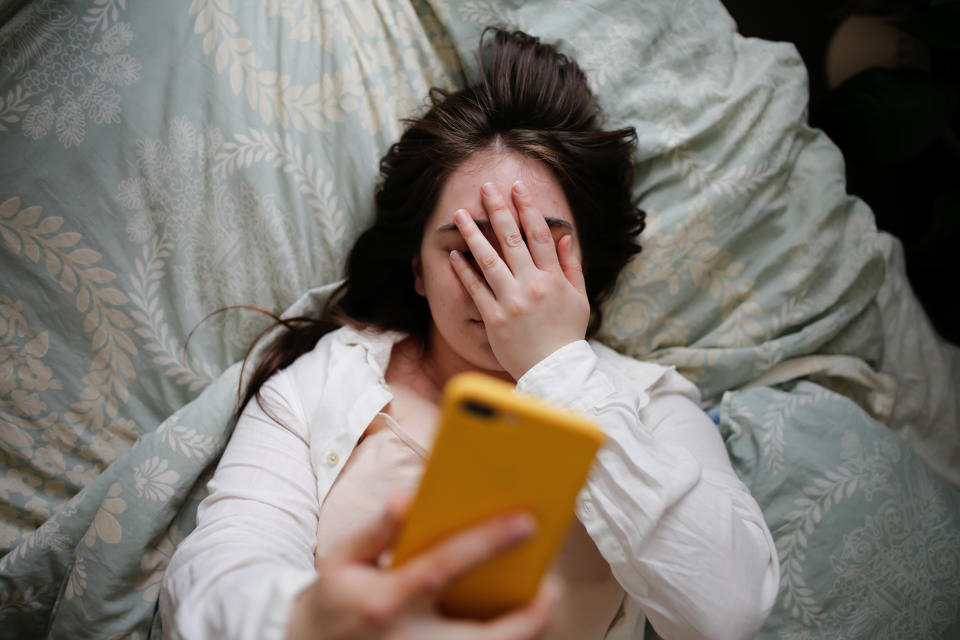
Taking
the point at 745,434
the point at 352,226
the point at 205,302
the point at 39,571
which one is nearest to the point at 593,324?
the point at 745,434

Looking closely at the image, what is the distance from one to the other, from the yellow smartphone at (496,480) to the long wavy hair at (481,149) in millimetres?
576

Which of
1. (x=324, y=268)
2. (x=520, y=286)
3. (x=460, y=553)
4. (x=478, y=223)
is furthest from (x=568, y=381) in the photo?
(x=324, y=268)

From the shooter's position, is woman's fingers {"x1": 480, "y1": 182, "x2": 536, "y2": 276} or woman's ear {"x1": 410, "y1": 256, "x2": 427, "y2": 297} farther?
woman's ear {"x1": 410, "y1": 256, "x2": 427, "y2": 297}

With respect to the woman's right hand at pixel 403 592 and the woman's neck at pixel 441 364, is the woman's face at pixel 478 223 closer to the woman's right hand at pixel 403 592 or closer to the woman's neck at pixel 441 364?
the woman's neck at pixel 441 364

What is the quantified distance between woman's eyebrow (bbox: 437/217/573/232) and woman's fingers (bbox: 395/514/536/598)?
498mm

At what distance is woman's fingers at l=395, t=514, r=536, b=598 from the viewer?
0.37 m

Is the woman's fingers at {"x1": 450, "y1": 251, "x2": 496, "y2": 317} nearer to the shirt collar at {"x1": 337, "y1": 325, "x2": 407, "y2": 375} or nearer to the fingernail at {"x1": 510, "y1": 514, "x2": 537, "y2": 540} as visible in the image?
the shirt collar at {"x1": 337, "y1": 325, "x2": 407, "y2": 375}

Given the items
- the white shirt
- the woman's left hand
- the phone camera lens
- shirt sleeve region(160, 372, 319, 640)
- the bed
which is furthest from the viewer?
the bed

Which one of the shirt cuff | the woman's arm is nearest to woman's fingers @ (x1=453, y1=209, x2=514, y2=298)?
the shirt cuff

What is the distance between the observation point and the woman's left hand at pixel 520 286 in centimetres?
77

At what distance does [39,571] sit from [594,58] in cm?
114

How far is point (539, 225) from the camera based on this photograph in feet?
2.65

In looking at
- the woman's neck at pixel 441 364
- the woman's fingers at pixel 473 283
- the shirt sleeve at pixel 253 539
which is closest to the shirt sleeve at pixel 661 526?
the woman's fingers at pixel 473 283

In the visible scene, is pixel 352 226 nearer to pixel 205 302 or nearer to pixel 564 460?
pixel 205 302
